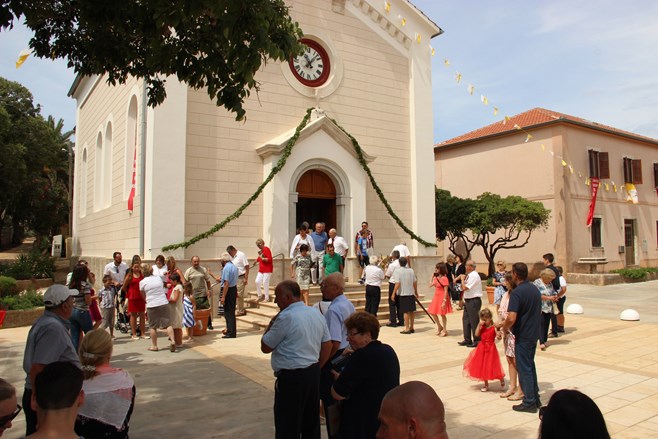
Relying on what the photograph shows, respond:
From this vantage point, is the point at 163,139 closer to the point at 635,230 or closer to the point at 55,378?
the point at 55,378

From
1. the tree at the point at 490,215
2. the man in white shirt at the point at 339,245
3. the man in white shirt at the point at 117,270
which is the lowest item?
the man in white shirt at the point at 117,270

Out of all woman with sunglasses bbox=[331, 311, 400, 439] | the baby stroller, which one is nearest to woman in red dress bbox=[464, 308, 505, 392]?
woman with sunglasses bbox=[331, 311, 400, 439]

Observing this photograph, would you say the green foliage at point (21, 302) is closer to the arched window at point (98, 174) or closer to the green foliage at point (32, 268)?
the arched window at point (98, 174)

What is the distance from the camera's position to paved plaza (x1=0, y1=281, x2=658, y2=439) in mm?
5637

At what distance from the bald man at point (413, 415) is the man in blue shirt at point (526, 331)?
14.4 feet

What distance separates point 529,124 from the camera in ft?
90.1

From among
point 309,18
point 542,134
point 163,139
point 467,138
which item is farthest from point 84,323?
point 467,138

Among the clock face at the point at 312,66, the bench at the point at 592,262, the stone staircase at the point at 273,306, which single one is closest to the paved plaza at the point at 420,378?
the stone staircase at the point at 273,306

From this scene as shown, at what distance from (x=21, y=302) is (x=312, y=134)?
939 cm

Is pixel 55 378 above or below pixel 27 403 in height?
above

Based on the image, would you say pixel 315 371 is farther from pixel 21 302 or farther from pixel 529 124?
pixel 529 124

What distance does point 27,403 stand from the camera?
4367 mm

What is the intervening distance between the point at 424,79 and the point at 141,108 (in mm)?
9882

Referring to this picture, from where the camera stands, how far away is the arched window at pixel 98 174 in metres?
19.0
